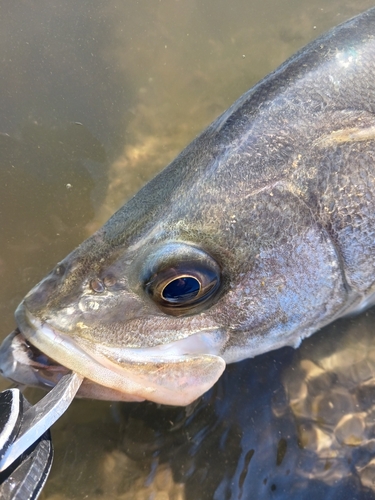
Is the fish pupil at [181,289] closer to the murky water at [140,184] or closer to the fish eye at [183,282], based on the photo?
the fish eye at [183,282]

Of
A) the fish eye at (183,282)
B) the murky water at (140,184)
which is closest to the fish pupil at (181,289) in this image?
the fish eye at (183,282)

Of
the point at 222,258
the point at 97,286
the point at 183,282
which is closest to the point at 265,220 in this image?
the point at 222,258

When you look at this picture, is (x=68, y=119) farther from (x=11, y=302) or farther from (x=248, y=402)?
(x=248, y=402)

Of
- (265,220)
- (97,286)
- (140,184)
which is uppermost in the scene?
(97,286)

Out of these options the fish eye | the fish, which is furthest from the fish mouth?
the fish eye

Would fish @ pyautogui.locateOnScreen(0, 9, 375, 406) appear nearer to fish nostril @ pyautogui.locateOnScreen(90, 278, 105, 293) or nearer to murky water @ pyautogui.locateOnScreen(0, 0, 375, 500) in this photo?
fish nostril @ pyautogui.locateOnScreen(90, 278, 105, 293)

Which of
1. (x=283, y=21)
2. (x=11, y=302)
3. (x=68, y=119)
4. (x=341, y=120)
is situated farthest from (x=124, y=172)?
(x=283, y=21)

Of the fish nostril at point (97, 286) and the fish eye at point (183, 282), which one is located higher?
the fish nostril at point (97, 286)

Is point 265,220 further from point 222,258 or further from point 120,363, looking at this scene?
point 120,363
